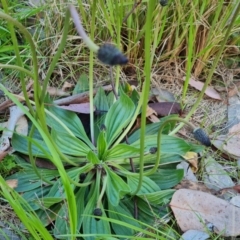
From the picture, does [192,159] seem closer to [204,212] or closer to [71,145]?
[204,212]

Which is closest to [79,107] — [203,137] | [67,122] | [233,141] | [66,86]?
[67,122]

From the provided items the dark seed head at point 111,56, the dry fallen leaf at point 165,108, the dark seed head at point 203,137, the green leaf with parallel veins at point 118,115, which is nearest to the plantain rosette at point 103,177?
the green leaf with parallel veins at point 118,115

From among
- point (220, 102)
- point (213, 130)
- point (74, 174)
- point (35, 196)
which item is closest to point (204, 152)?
point (213, 130)

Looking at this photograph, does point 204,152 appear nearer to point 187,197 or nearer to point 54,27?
point 187,197

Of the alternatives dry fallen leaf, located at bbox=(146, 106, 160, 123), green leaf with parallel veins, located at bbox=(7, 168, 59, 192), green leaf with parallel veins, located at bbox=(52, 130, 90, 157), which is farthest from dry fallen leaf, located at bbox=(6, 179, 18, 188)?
dry fallen leaf, located at bbox=(146, 106, 160, 123)

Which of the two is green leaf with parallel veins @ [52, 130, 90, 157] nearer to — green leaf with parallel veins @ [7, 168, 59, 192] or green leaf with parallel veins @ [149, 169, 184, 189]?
green leaf with parallel veins @ [7, 168, 59, 192]

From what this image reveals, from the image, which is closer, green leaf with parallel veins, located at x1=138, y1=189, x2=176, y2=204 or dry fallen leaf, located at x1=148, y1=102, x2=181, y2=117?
green leaf with parallel veins, located at x1=138, y1=189, x2=176, y2=204
